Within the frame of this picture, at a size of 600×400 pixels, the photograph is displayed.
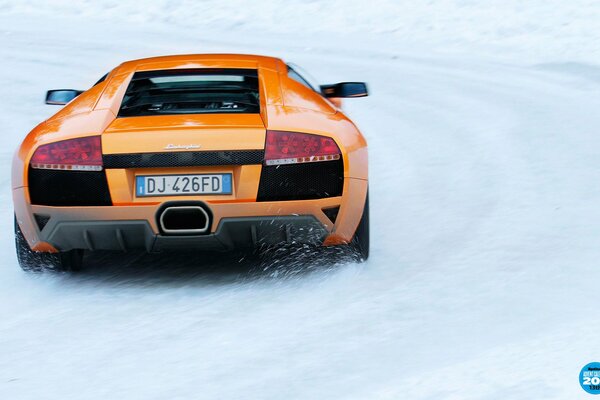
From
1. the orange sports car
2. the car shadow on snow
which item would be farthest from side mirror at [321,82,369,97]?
the orange sports car

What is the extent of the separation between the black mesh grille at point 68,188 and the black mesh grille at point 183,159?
10 centimetres

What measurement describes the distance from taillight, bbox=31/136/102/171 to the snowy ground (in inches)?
23.9

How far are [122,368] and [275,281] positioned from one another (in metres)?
1.48

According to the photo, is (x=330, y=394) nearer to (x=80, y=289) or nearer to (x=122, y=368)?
(x=122, y=368)

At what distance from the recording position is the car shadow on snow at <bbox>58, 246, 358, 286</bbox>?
5.58 m

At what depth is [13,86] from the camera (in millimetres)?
13727

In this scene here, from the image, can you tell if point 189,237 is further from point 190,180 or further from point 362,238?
point 362,238

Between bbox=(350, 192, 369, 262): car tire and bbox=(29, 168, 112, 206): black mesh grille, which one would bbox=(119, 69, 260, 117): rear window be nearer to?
bbox=(29, 168, 112, 206): black mesh grille

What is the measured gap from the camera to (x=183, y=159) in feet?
16.5

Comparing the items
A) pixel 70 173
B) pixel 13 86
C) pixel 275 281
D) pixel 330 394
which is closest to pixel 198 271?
pixel 275 281

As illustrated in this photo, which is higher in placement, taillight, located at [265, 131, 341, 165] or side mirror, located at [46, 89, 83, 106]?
taillight, located at [265, 131, 341, 165]

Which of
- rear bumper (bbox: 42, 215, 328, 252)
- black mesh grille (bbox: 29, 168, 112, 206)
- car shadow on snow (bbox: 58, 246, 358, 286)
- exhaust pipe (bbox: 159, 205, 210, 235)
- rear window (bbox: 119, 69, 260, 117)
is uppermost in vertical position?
rear window (bbox: 119, 69, 260, 117)

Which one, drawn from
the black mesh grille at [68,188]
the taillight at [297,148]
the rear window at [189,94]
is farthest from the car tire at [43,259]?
the taillight at [297,148]

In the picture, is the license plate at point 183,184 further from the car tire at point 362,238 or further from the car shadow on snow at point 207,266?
the car tire at point 362,238
